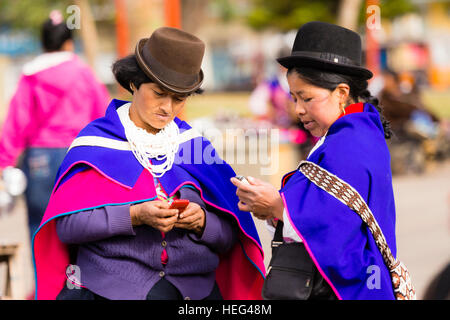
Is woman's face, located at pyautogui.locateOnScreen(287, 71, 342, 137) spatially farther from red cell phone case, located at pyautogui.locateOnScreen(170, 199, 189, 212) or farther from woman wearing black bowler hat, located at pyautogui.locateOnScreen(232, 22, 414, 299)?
red cell phone case, located at pyautogui.locateOnScreen(170, 199, 189, 212)

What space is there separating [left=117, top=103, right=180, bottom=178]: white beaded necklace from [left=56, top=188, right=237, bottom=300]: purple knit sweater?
6.0 inches

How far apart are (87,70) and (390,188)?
122 inches

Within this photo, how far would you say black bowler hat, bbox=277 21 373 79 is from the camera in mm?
2613

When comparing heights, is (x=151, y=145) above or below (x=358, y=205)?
above

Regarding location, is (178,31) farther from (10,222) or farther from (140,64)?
(10,222)

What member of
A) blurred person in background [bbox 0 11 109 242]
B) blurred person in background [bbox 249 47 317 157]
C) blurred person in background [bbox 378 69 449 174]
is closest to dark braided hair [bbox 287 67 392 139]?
blurred person in background [bbox 0 11 109 242]

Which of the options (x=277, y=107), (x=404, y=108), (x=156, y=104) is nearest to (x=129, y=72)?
(x=156, y=104)

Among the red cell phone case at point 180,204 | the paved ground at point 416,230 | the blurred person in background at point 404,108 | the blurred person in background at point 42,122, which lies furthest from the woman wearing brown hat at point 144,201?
the blurred person in background at point 404,108

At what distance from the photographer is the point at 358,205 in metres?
2.48

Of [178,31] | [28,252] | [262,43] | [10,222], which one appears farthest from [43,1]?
[178,31]

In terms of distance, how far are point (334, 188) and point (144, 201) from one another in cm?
81

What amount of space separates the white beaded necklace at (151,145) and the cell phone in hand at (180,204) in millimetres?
207

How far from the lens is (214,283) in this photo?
3.08m

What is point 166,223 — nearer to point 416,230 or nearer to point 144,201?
point 144,201
